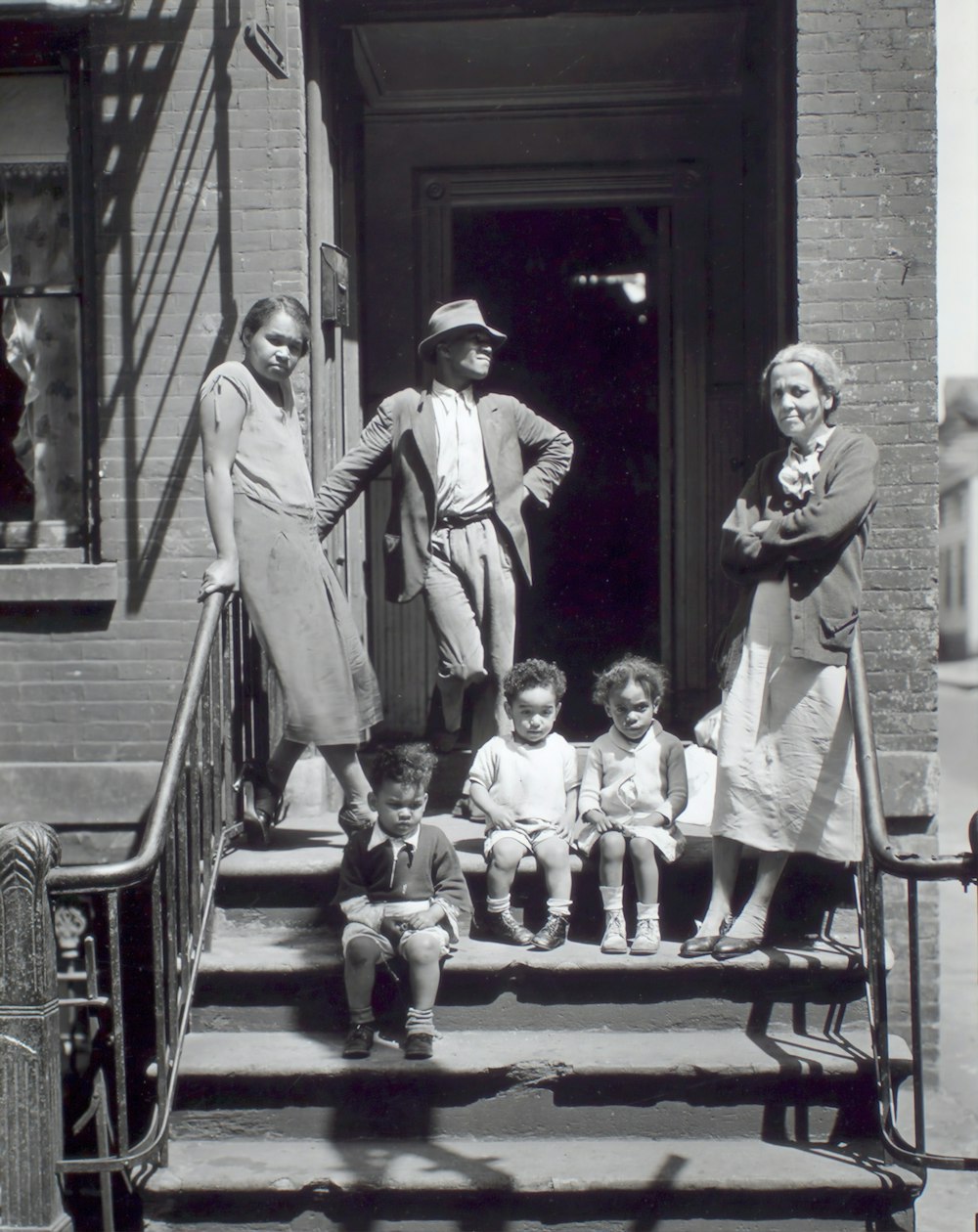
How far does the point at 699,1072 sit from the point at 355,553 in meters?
2.73

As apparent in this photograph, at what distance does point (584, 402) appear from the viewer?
815 cm

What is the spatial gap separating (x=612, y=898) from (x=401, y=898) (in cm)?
70

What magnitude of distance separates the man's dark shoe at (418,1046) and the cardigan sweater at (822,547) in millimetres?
1559

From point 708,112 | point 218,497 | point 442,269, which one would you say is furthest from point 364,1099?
point 708,112

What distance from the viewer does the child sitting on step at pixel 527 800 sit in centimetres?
443

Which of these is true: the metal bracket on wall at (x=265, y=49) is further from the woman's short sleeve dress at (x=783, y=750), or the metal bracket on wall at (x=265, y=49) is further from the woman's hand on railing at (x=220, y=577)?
the woman's short sleeve dress at (x=783, y=750)

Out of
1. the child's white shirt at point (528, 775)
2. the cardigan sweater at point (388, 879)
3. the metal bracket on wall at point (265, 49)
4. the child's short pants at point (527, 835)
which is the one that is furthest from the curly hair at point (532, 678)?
the metal bracket on wall at point (265, 49)

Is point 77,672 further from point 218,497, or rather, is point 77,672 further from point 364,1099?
point 364,1099

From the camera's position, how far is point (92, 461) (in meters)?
5.68

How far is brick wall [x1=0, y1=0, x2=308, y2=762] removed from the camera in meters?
5.39

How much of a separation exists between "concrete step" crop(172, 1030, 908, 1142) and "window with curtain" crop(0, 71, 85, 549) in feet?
8.65

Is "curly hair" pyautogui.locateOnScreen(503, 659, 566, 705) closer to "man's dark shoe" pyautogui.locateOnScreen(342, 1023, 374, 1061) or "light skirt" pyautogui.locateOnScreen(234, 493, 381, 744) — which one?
"light skirt" pyautogui.locateOnScreen(234, 493, 381, 744)

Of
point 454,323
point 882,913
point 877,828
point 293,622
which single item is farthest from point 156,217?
point 882,913

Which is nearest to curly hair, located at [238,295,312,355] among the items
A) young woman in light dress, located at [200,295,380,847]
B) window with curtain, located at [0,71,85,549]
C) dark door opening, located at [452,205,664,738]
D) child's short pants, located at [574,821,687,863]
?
young woman in light dress, located at [200,295,380,847]
